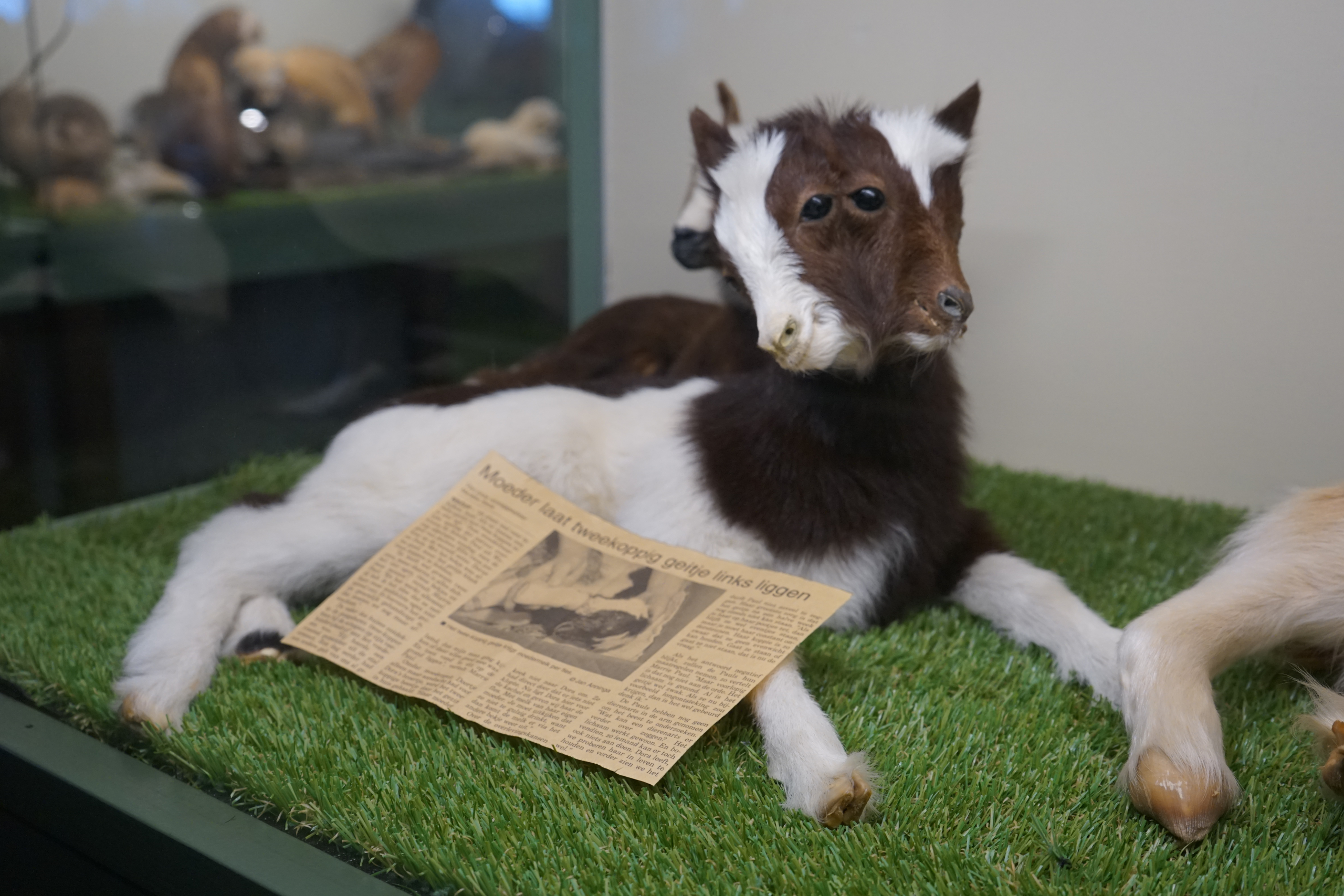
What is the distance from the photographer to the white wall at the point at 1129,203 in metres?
1.30

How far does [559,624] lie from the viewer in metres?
1.21

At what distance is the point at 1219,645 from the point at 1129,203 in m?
0.72

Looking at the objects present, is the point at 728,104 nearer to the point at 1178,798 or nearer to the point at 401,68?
the point at 401,68

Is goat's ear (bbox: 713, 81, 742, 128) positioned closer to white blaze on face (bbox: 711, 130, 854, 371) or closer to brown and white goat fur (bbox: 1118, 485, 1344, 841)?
white blaze on face (bbox: 711, 130, 854, 371)

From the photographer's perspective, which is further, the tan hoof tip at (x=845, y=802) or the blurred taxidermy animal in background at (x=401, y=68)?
the blurred taxidermy animal in background at (x=401, y=68)

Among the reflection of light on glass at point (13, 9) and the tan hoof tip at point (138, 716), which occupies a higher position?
the reflection of light on glass at point (13, 9)

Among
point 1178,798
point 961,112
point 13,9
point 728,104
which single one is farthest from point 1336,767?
point 13,9

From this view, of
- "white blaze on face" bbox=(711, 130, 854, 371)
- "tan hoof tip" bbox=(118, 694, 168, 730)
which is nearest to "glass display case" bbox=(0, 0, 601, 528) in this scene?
"tan hoof tip" bbox=(118, 694, 168, 730)

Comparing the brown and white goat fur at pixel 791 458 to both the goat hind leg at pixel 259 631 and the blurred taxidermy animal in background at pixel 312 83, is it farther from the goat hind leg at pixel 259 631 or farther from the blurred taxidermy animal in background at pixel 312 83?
the blurred taxidermy animal in background at pixel 312 83

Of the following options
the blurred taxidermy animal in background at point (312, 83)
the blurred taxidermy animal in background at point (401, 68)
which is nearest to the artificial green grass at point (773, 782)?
the blurred taxidermy animal in background at point (312, 83)

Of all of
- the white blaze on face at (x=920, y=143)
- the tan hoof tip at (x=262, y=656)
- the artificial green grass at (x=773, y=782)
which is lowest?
the tan hoof tip at (x=262, y=656)

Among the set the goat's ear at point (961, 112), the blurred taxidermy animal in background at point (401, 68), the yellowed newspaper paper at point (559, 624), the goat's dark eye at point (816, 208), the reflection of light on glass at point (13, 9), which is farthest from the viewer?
the blurred taxidermy animal in background at point (401, 68)

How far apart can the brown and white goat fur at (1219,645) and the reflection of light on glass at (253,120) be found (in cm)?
164

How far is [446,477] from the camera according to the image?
4.72 ft
